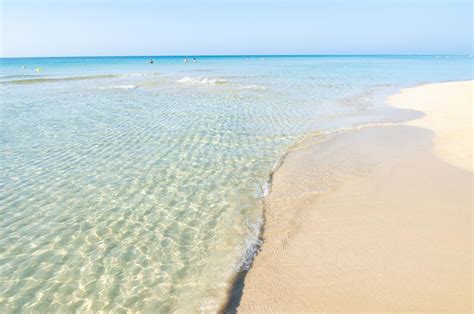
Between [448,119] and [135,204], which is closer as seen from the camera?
[135,204]

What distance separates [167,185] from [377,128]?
9.23 metres

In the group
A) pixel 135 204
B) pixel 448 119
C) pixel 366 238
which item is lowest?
pixel 366 238

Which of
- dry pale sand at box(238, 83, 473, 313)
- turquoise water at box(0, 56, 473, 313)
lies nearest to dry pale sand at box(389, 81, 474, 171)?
dry pale sand at box(238, 83, 473, 313)

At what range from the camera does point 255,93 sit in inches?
999

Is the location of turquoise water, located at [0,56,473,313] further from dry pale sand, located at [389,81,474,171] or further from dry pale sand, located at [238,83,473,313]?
dry pale sand, located at [389,81,474,171]

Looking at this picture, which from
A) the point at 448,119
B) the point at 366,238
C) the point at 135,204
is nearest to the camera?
the point at 366,238

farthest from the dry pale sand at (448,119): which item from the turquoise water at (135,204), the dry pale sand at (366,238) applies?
the turquoise water at (135,204)

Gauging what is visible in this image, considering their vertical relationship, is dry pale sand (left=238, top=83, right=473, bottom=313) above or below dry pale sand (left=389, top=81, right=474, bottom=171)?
below

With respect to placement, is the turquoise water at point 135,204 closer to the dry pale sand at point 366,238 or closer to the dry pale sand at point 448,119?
the dry pale sand at point 366,238

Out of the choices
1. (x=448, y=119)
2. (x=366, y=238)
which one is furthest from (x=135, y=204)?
(x=448, y=119)

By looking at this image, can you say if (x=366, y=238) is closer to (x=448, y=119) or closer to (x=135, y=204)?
(x=135, y=204)

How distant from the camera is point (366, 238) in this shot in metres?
6.01

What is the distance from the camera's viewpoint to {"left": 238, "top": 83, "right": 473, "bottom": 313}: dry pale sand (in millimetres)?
4660

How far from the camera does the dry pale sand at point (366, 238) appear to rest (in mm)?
4660
